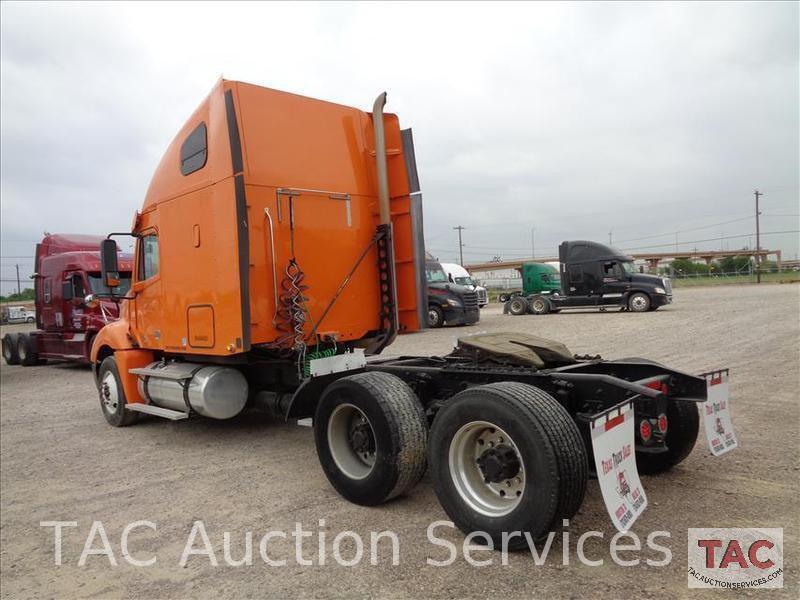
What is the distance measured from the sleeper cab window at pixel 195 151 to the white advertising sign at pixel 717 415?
4778 millimetres

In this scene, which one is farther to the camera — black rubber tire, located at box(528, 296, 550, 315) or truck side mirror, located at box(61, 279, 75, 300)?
black rubber tire, located at box(528, 296, 550, 315)

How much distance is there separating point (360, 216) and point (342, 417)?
2.40 meters

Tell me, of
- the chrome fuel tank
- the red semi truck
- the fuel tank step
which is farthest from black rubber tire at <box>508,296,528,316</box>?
the chrome fuel tank

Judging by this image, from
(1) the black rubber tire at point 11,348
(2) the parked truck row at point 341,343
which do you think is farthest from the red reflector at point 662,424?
(1) the black rubber tire at point 11,348

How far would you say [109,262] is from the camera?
6688 millimetres

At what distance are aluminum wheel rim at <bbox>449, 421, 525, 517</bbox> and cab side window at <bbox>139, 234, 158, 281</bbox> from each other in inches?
179

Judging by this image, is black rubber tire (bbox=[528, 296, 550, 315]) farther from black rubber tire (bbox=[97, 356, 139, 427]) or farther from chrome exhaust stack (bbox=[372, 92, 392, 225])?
black rubber tire (bbox=[97, 356, 139, 427])

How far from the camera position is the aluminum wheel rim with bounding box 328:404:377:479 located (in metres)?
4.41

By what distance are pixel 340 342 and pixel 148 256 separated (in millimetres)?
2633

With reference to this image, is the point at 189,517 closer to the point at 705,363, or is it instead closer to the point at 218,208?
the point at 218,208

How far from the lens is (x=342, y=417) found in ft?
14.9

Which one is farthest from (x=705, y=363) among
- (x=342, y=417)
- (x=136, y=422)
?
(x=136, y=422)

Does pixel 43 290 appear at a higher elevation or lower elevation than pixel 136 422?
higher

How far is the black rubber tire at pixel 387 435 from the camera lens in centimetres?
401
